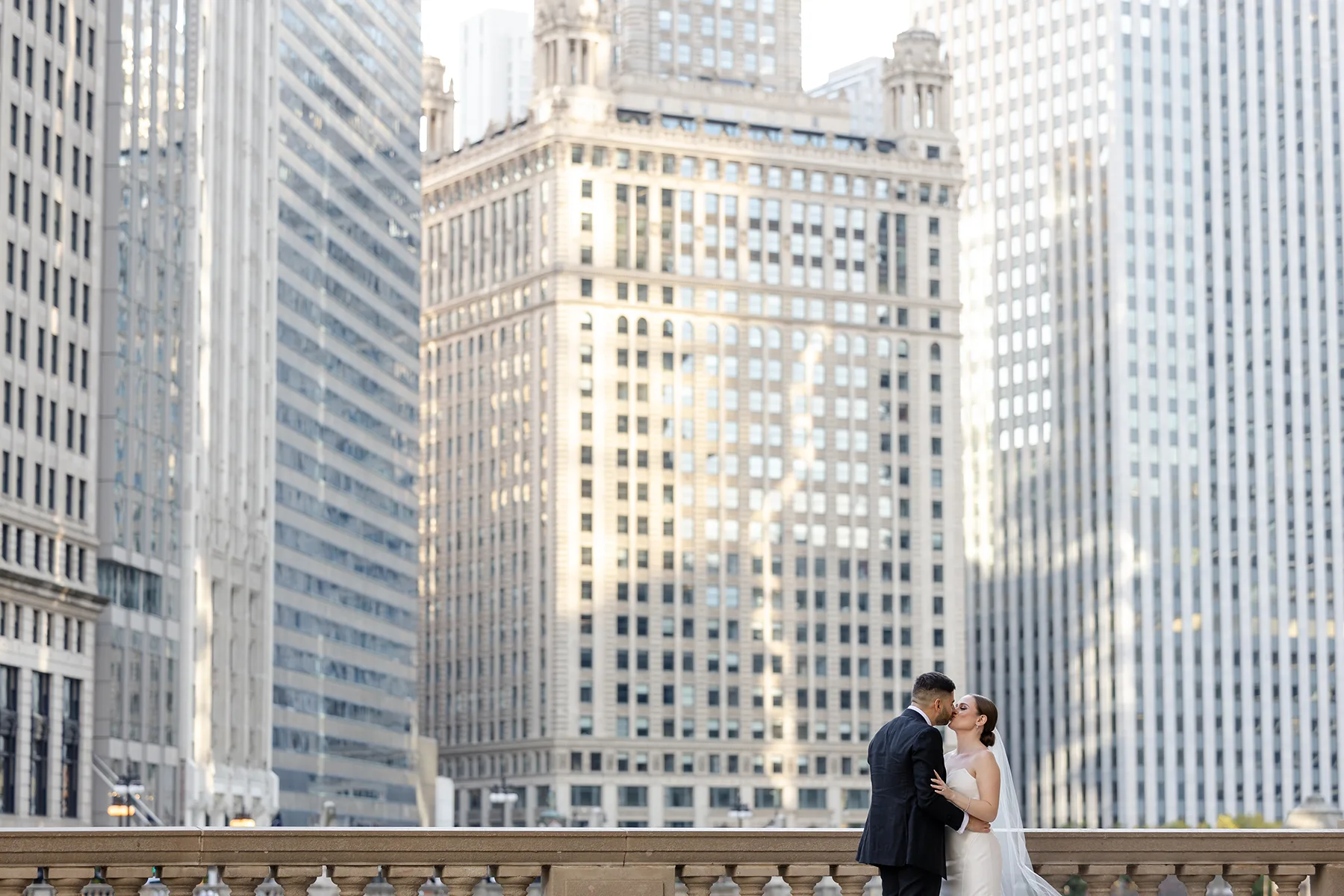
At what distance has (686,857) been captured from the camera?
2366 centimetres

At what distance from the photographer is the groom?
1883cm

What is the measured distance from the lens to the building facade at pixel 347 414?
15300 cm

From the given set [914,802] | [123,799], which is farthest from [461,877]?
[123,799]

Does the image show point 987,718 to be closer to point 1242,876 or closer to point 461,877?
point 461,877

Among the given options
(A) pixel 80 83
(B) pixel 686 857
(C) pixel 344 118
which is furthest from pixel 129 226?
(B) pixel 686 857

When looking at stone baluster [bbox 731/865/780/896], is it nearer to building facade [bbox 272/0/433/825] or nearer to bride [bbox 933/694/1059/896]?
bride [bbox 933/694/1059/896]

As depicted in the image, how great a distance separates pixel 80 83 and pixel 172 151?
1306 cm

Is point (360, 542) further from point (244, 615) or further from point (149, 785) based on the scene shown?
point (149, 785)

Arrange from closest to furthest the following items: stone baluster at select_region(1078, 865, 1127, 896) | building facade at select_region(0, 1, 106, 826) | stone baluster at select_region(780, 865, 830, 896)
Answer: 1. stone baluster at select_region(780, 865, 830, 896)
2. stone baluster at select_region(1078, 865, 1127, 896)
3. building facade at select_region(0, 1, 106, 826)

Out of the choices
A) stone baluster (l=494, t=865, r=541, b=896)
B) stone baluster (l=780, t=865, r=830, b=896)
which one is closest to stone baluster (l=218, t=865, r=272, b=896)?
stone baluster (l=494, t=865, r=541, b=896)

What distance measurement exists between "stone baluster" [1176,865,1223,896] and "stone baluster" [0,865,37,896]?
1156cm

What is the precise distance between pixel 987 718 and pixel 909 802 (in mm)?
970

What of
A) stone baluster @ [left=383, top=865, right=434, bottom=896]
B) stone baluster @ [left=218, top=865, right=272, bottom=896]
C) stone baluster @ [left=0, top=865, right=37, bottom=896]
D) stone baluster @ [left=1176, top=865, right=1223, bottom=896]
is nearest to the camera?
stone baluster @ [left=0, top=865, right=37, bottom=896]

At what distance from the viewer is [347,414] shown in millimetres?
168375
